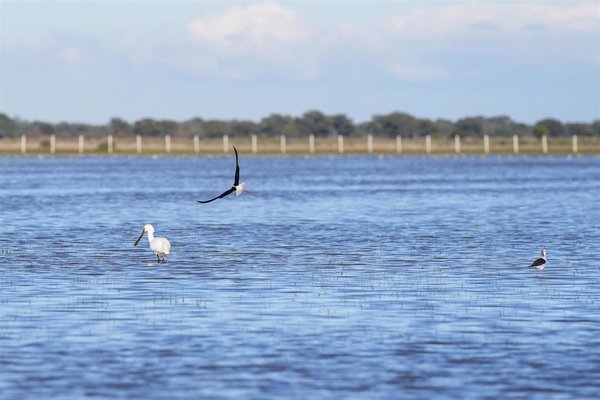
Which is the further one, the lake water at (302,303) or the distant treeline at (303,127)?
the distant treeline at (303,127)

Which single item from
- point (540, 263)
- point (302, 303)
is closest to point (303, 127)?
point (540, 263)

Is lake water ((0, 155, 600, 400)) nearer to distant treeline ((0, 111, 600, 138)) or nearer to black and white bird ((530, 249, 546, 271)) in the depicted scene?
black and white bird ((530, 249, 546, 271))

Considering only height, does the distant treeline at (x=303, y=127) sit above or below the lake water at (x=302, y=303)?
above

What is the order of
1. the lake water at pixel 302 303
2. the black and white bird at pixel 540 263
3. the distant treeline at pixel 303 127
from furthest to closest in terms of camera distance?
the distant treeline at pixel 303 127 → the black and white bird at pixel 540 263 → the lake water at pixel 302 303

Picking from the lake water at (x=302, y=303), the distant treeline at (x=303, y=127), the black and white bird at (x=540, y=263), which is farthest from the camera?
the distant treeline at (x=303, y=127)

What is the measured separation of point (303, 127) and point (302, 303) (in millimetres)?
168156

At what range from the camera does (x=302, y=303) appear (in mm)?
20828

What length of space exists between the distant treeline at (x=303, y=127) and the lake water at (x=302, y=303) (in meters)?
138

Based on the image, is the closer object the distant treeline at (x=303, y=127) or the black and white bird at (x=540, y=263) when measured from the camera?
the black and white bird at (x=540, y=263)

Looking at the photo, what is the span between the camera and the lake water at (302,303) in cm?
1498

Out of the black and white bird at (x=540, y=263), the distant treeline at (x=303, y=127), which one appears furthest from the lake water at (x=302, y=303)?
the distant treeline at (x=303, y=127)

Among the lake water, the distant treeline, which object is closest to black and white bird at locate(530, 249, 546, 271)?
the lake water

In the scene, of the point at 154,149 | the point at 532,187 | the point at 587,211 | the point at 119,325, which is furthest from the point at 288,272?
the point at 154,149

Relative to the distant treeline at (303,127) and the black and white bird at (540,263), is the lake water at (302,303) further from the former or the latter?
the distant treeline at (303,127)
